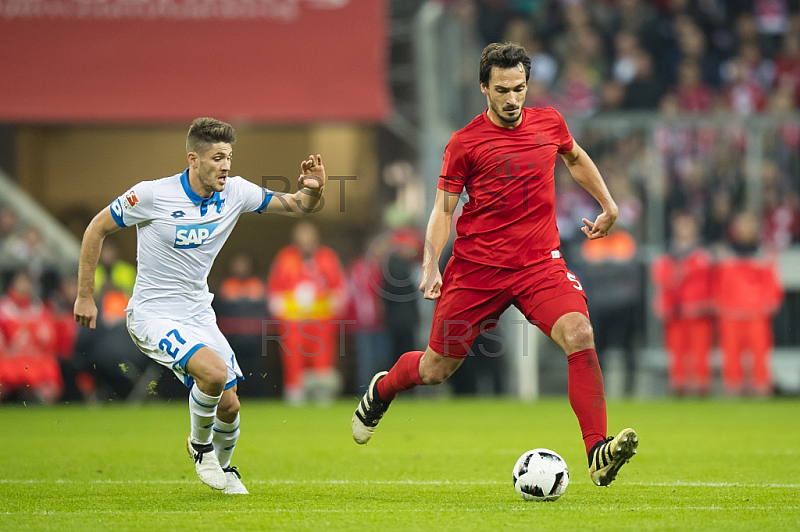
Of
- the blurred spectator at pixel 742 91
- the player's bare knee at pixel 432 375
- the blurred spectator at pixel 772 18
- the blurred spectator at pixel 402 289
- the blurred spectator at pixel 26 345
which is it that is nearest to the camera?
the player's bare knee at pixel 432 375

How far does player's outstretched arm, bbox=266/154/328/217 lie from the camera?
7.20 m

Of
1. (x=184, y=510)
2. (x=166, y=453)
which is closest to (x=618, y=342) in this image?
(x=166, y=453)

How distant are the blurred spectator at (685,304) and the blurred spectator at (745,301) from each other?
22 cm

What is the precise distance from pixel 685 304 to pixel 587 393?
29.1 ft

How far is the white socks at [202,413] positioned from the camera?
6.82m

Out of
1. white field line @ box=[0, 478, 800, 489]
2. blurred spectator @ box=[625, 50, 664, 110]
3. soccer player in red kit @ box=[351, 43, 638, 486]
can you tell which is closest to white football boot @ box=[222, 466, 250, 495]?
white field line @ box=[0, 478, 800, 489]

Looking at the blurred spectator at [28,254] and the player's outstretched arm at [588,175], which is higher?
the player's outstretched arm at [588,175]

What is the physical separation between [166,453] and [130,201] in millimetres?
3226

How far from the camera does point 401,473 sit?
8.30 metres

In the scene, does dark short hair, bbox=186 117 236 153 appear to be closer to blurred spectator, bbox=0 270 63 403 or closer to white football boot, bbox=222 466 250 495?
white football boot, bbox=222 466 250 495

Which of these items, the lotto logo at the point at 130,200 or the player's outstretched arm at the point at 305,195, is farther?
the player's outstretched arm at the point at 305,195

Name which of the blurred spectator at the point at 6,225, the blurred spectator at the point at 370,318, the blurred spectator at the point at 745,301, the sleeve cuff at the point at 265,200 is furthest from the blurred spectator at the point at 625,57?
the sleeve cuff at the point at 265,200

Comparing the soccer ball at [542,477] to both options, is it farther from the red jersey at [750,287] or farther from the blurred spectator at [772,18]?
the blurred spectator at [772,18]

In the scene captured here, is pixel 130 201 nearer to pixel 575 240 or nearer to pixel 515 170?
pixel 515 170
